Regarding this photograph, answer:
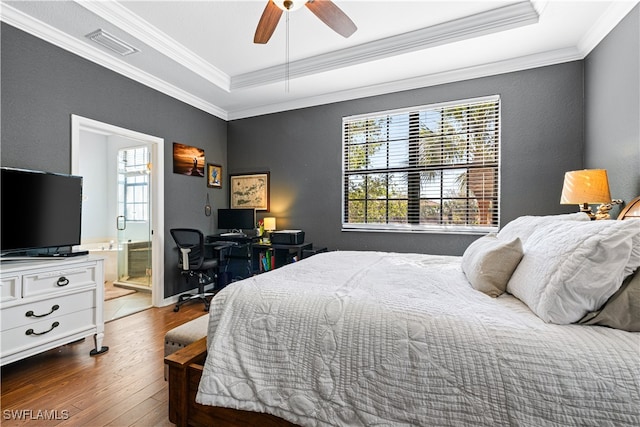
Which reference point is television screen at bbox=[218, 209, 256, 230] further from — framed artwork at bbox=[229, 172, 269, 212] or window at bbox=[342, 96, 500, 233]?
window at bbox=[342, 96, 500, 233]

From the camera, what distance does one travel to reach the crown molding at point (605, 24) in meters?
2.34

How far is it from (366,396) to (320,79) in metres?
3.52

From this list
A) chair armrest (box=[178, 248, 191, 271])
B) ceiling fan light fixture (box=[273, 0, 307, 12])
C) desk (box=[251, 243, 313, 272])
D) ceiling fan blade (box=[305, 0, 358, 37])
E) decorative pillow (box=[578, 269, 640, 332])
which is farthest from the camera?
desk (box=[251, 243, 313, 272])

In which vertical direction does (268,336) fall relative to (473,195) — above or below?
below

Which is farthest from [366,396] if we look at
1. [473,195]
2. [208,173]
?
[208,173]

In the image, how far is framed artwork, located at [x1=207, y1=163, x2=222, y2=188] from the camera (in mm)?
4617

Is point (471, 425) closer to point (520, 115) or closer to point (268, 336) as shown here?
point (268, 336)

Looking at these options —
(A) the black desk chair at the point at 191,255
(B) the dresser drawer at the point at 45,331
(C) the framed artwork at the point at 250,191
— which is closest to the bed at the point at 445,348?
(B) the dresser drawer at the point at 45,331

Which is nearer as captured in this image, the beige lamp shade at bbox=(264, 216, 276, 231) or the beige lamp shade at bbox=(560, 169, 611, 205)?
the beige lamp shade at bbox=(560, 169, 611, 205)

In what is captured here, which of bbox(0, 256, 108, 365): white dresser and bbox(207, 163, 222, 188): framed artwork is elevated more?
bbox(207, 163, 222, 188): framed artwork

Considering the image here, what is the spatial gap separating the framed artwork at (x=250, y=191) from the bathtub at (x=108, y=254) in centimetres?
216

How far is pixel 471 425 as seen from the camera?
98 centimetres

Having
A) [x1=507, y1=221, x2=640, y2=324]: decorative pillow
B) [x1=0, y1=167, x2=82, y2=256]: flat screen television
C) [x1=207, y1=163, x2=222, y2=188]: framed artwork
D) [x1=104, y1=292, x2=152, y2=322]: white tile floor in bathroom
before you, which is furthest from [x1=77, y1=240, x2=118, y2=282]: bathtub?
[x1=507, y1=221, x2=640, y2=324]: decorative pillow

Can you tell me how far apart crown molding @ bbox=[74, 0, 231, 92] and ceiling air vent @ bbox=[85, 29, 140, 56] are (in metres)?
0.19
